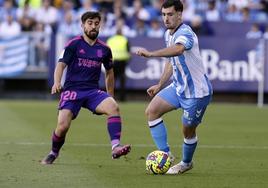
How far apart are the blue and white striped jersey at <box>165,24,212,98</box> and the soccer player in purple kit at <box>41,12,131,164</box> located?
3.54ft

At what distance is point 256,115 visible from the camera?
68.3ft

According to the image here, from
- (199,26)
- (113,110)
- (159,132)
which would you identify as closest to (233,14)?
(199,26)

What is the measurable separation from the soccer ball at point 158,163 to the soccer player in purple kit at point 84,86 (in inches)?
30.6

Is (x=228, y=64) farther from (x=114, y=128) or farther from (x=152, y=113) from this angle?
(x=152, y=113)

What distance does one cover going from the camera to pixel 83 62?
36.3 feet

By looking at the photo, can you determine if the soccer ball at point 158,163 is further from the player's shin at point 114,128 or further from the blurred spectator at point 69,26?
the blurred spectator at point 69,26

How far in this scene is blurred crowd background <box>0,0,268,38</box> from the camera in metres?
25.5

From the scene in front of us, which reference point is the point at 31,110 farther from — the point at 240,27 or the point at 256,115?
the point at 240,27

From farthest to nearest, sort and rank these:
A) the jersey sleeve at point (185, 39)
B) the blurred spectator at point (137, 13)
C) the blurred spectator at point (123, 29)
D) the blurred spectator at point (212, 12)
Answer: the blurred spectator at point (212, 12), the blurred spectator at point (137, 13), the blurred spectator at point (123, 29), the jersey sleeve at point (185, 39)

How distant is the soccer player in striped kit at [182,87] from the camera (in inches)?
396

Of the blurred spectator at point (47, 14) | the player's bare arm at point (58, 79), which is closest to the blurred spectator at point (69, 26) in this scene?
the blurred spectator at point (47, 14)

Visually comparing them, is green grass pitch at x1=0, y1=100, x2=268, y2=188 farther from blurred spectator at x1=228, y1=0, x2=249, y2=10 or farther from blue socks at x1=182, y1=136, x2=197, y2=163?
blurred spectator at x1=228, y1=0, x2=249, y2=10

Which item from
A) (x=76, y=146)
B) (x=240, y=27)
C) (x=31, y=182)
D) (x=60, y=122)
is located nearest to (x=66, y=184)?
(x=31, y=182)

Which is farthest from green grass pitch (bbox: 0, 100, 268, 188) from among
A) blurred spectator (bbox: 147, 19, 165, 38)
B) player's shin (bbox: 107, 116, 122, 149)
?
blurred spectator (bbox: 147, 19, 165, 38)
